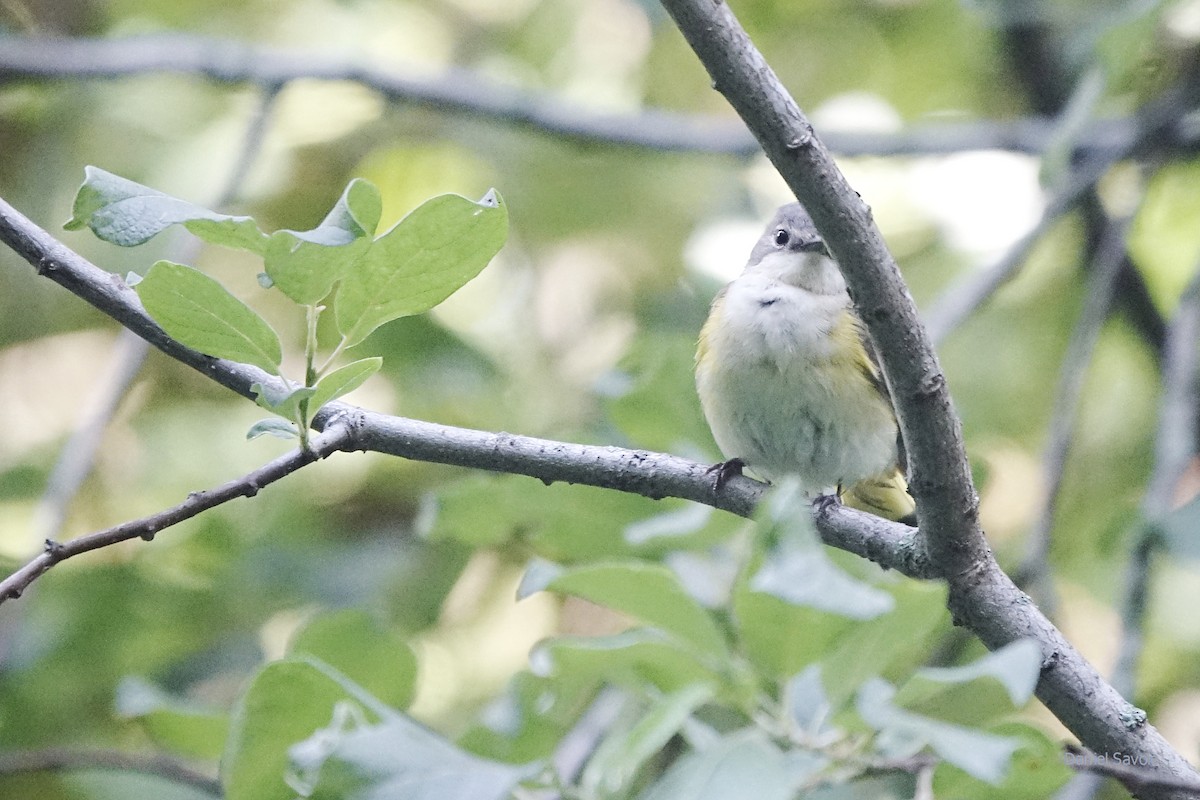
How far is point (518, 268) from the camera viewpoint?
208 inches

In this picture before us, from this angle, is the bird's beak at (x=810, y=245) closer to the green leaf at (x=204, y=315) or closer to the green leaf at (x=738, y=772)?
the green leaf at (x=738, y=772)

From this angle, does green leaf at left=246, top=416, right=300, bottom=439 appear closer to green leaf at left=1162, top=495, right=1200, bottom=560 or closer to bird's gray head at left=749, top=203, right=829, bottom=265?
green leaf at left=1162, top=495, right=1200, bottom=560

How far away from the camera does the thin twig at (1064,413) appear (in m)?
3.67

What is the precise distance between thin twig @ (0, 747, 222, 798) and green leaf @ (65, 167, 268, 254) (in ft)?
6.10

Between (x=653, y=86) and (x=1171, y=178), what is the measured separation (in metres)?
2.26

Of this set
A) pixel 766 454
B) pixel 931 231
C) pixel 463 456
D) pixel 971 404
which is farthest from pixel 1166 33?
pixel 463 456

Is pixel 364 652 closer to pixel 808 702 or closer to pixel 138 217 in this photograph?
pixel 808 702

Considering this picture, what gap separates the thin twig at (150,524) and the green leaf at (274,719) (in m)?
0.60

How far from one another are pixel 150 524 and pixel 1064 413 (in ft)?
10.3

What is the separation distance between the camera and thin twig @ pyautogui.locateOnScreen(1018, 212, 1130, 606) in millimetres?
3670

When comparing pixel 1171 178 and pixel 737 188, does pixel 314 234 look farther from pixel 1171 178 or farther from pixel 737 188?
pixel 1171 178

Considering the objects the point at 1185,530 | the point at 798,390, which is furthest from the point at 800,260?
the point at 1185,530

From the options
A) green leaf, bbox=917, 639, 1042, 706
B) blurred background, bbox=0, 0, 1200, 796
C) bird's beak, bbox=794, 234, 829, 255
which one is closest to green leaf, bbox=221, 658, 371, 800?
blurred background, bbox=0, 0, 1200, 796

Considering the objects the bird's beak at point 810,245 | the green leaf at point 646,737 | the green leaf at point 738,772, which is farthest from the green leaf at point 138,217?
the bird's beak at point 810,245
